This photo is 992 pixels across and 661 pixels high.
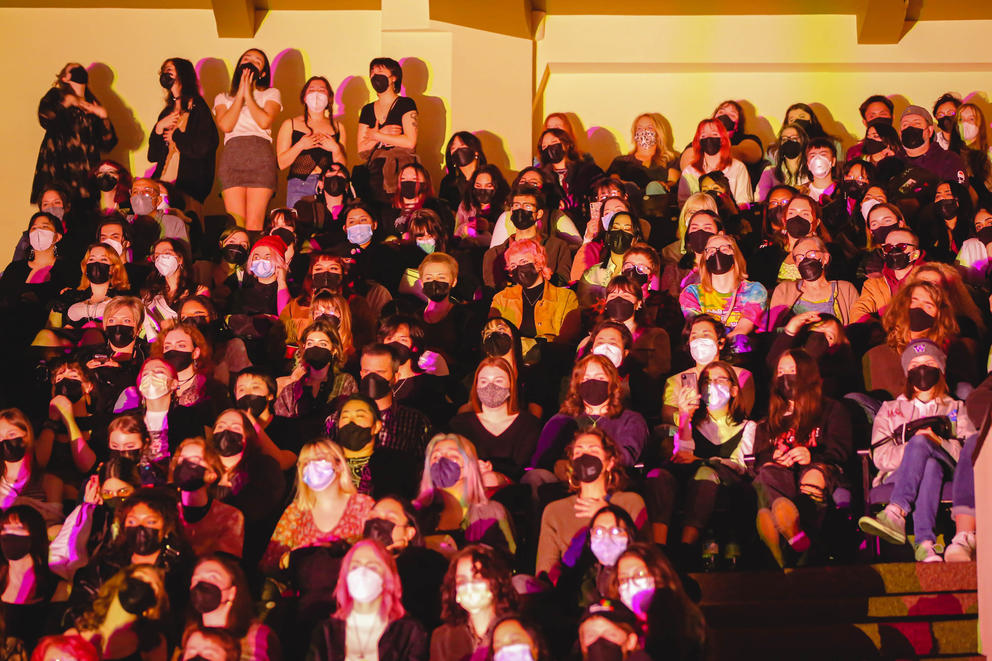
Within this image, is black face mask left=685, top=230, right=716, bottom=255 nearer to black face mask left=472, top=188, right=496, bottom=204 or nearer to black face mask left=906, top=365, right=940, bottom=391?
black face mask left=472, top=188, right=496, bottom=204

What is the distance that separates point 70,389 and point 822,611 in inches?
187

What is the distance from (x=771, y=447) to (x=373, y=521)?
2.32 metres

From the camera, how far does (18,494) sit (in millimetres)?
8742

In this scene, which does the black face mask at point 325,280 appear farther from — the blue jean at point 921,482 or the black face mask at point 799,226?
the blue jean at point 921,482

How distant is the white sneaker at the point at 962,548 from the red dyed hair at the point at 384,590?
2.75 meters

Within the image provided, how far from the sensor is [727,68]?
46.9ft

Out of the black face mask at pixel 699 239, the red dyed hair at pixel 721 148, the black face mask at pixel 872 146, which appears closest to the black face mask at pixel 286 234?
the black face mask at pixel 699 239

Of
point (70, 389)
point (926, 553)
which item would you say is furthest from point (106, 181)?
point (926, 553)

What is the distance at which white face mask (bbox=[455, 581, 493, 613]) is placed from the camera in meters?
7.13

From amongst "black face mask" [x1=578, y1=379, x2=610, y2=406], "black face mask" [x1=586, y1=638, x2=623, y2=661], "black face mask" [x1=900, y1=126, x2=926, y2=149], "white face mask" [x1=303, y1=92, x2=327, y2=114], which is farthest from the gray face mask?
"black face mask" [x1=586, y1=638, x2=623, y2=661]

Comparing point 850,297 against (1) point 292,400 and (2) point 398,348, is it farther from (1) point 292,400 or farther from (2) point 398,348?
(1) point 292,400

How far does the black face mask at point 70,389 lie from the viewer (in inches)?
380

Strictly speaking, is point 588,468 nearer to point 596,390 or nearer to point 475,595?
point 596,390

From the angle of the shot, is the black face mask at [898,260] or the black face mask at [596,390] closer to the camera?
the black face mask at [596,390]
